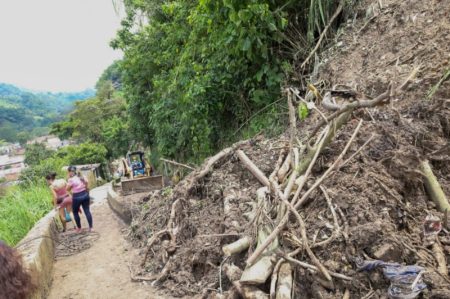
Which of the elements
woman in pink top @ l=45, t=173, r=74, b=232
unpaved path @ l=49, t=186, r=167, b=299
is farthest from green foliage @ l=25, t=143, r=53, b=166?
unpaved path @ l=49, t=186, r=167, b=299

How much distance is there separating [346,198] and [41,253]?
4.63 metres

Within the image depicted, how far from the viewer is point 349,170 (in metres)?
3.65

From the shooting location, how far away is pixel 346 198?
11.1 feet

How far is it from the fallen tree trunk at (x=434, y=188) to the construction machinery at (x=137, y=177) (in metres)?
8.80

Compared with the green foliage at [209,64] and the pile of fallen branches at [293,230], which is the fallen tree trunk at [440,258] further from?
the green foliage at [209,64]

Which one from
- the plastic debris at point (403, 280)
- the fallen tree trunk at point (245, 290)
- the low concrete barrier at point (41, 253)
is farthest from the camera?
the low concrete barrier at point (41, 253)

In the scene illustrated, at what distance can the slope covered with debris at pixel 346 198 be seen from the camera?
9.53 feet

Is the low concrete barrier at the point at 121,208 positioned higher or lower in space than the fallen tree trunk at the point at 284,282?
lower

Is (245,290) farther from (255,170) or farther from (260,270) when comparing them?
(255,170)

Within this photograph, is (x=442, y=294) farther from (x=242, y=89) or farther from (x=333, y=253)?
(x=242, y=89)

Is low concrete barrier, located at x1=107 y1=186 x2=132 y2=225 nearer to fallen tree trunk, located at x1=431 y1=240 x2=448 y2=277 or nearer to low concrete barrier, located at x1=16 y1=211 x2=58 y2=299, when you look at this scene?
low concrete barrier, located at x1=16 y1=211 x2=58 y2=299

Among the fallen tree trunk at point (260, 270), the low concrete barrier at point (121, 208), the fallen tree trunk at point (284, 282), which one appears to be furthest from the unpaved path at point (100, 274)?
the fallen tree trunk at point (284, 282)

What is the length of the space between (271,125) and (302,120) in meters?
1.24

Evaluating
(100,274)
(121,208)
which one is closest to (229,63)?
(121,208)
